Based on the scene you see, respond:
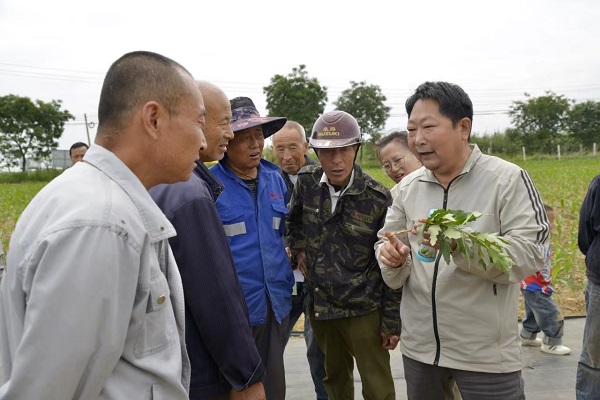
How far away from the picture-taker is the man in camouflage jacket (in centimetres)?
303

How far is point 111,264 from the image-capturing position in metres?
1.12

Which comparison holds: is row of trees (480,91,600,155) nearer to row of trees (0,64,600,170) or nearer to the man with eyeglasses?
row of trees (0,64,600,170)

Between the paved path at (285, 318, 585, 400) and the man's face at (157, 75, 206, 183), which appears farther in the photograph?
the paved path at (285, 318, 585, 400)

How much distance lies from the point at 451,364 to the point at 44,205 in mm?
1937

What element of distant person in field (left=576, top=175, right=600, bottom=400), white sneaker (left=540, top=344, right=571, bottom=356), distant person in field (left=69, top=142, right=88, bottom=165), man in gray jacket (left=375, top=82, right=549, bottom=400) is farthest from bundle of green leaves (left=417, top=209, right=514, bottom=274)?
distant person in field (left=69, top=142, right=88, bottom=165)

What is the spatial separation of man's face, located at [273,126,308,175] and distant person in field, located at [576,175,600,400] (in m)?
2.40

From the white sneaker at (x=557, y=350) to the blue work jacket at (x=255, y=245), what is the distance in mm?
2877

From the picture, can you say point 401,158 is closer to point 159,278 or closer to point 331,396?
point 331,396

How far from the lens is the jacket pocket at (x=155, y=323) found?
4.17ft

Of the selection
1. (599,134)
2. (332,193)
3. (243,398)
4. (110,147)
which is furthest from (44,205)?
(599,134)

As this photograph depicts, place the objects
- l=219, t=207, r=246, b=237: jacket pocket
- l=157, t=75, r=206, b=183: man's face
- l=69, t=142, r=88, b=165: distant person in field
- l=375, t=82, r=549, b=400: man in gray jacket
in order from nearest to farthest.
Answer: l=157, t=75, r=206, b=183: man's face
l=375, t=82, r=549, b=400: man in gray jacket
l=219, t=207, r=246, b=237: jacket pocket
l=69, t=142, r=88, b=165: distant person in field

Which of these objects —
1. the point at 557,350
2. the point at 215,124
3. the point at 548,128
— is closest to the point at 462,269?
the point at 215,124

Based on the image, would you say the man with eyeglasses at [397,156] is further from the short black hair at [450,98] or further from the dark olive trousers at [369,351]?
the short black hair at [450,98]

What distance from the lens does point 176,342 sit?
54.9 inches
